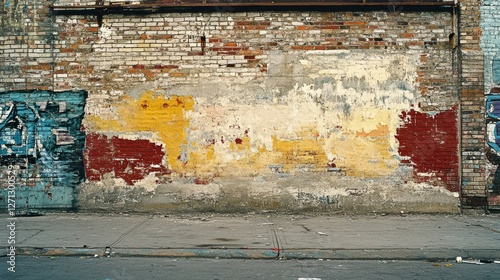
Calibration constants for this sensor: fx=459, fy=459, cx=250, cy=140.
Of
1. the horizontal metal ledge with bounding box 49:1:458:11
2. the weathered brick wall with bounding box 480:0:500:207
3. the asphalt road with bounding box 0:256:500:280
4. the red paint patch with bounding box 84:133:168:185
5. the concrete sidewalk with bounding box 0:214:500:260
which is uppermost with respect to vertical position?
the horizontal metal ledge with bounding box 49:1:458:11

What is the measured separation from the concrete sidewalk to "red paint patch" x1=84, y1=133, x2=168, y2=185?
2.73 feet

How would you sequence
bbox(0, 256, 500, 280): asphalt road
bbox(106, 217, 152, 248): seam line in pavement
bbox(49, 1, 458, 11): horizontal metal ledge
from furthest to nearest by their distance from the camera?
bbox(49, 1, 458, 11): horizontal metal ledge → bbox(106, 217, 152, 248): seam line in pavement → bbox(0, 256, 500, 280): asphalt road

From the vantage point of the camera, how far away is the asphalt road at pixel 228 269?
519cm

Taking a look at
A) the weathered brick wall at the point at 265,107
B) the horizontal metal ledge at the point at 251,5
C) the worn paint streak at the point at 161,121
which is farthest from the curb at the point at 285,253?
the horizontal metal ledge at the point at 251,5

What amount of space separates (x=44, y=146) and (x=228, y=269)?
17.9 ft

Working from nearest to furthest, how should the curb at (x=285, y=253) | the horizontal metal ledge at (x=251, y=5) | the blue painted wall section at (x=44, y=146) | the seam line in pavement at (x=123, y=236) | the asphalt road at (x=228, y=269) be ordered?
1. the asphalt road at (x=228, y=269)
2. the curb at (x=285, y=253)
3. the seam line in pavement at (x=123, y=236)
4. the horizontal metal ledge at (x=251, y=5)
5. the blue painted wall section at (x=44, y=146)

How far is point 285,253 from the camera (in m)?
6.12

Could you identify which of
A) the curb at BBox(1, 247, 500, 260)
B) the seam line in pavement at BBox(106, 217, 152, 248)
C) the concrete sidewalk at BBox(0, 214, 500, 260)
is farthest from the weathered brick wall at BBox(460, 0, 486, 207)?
the seam line in pavement at BBox(106, 217, 152, 248)

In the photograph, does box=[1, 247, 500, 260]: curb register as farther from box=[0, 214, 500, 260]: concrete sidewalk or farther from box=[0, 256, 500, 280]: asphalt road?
box=[0, 256, 500, 280]: asphalt road

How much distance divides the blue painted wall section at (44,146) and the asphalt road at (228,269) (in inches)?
128

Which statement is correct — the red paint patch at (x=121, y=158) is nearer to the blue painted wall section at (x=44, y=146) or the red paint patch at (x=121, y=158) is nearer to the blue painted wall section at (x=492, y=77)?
the blue painted wall section at (x=44, y=146)

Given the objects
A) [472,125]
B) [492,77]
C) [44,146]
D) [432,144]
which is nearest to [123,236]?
[44,146]

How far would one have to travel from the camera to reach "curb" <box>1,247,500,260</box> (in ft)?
20.0

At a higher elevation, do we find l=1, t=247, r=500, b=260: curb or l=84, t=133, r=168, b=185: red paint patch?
l=84, t=133, r=168, b=185: red paint patch
